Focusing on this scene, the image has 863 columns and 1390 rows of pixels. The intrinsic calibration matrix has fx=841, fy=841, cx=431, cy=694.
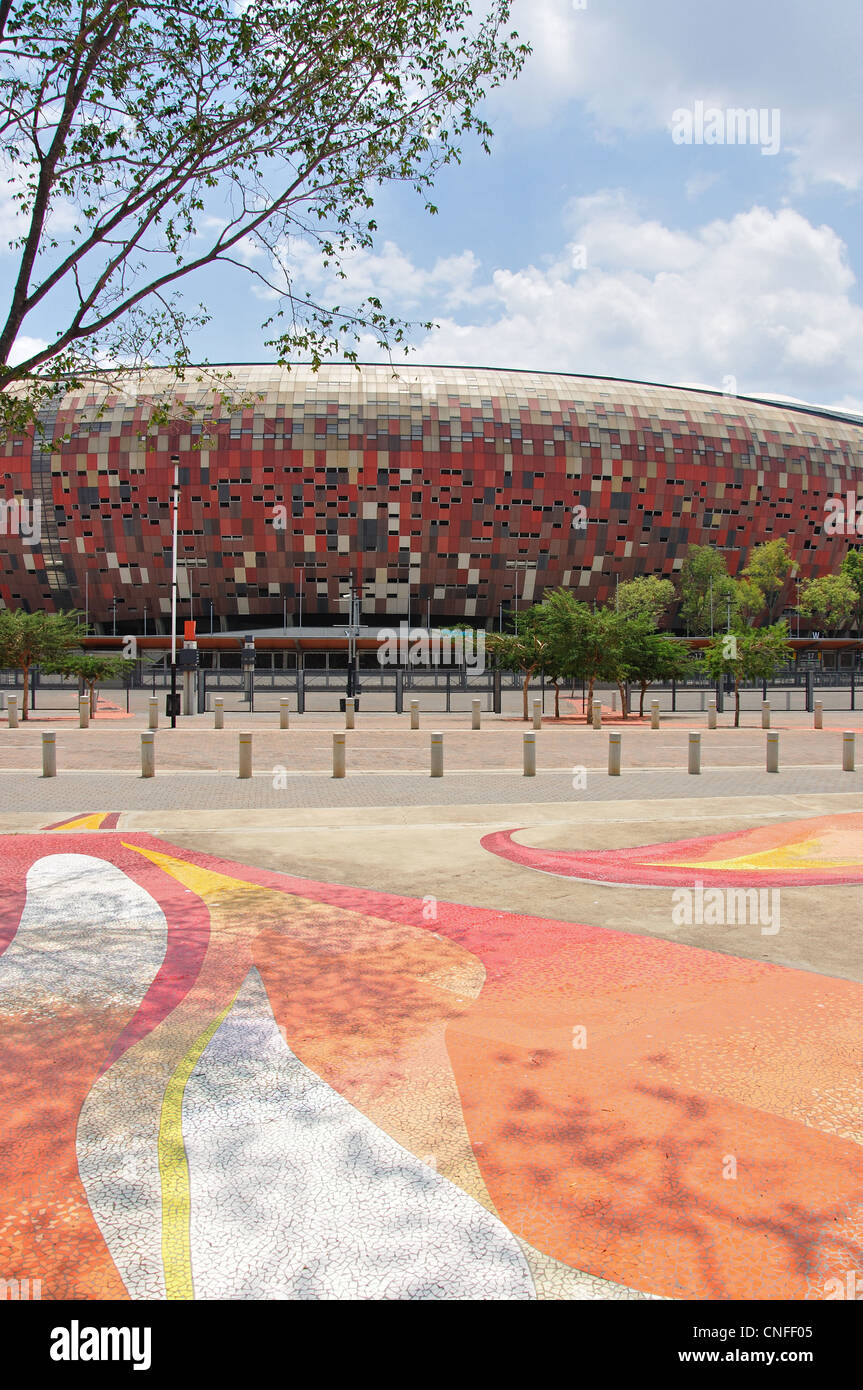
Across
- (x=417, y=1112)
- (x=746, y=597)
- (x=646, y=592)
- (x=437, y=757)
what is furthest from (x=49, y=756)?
(x=746, y=597)

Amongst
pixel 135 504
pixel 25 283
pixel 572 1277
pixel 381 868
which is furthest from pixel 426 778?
pixel 135 504

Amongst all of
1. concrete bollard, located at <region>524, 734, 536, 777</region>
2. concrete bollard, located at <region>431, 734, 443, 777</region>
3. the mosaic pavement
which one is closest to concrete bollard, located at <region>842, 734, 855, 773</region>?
concrete bollard, located at <region>524, 734, 536, 777</region>

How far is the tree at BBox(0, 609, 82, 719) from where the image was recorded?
3186 cm

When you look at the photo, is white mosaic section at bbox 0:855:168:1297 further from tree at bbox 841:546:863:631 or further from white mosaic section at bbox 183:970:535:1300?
tree at bbox 841:546:863:631

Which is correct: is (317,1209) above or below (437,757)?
below

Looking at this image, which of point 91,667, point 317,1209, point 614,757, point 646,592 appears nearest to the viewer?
point 317,1209

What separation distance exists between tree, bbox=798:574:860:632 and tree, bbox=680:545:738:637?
8.59 m

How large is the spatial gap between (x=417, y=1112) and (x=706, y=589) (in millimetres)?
88045

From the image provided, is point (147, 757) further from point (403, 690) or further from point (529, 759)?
point (403, 690)

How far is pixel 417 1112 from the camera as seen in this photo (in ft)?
13.4

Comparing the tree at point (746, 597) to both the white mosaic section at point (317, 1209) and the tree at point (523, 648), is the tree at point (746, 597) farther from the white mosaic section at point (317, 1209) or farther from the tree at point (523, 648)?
the white mosaic section at point (317, 1209)

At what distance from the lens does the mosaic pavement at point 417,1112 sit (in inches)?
120

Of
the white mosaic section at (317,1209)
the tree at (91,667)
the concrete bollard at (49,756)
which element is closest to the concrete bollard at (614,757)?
the concrete bollard at (49,756)

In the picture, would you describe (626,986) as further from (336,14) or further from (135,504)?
(135,504)
